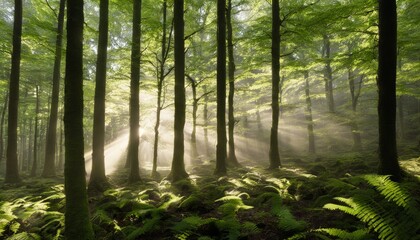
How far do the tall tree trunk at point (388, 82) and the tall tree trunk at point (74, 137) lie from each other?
6.98m

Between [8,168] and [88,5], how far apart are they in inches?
822

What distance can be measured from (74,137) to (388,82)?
7.26 meters

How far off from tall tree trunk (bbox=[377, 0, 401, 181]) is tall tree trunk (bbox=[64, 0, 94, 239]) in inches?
275

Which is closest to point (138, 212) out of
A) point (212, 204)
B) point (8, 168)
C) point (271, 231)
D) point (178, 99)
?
point (212, 204)

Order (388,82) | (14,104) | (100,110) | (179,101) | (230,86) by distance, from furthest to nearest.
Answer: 1. (230,86)
2. (14,104)
3. (100,110)
4. (179,101)
5. (388,82)

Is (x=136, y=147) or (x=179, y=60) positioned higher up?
(x=179, y=60)

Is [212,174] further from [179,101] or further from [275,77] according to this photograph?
[275,77]

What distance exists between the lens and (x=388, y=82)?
24.8 feet

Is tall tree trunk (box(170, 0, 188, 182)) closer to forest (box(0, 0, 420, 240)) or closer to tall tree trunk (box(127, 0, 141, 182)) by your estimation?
forest (box(0, 0, 420, 240))

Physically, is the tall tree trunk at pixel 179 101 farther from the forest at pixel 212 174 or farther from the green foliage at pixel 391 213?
the green foliage at pixel 391 213

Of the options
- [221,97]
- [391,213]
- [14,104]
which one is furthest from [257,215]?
[14,104]

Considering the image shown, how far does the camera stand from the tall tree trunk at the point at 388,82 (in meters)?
7.55

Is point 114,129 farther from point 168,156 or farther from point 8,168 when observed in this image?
point 8,168

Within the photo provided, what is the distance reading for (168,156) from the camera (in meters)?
39.7
